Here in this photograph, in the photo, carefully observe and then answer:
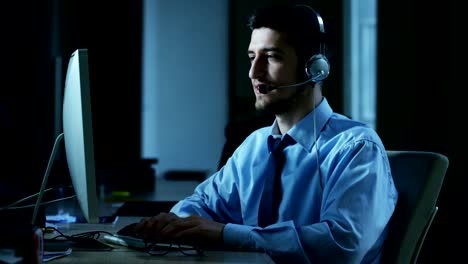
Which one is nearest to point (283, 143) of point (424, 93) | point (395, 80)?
point (424, 93)

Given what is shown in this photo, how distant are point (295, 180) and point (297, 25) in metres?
0.42

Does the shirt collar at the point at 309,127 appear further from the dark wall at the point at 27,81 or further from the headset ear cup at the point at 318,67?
the dark wall at the point at 27,81

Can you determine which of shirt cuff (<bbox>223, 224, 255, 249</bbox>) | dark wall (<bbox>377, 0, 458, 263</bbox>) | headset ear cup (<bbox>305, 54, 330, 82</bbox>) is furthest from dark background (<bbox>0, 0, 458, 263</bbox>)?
shirt cuff (<bbox>223, 224, 255, 249</bbox>)

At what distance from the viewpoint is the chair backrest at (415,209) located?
1.45m

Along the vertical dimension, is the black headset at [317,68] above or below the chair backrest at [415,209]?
above

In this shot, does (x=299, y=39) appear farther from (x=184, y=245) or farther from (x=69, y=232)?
(x=69, y=232)

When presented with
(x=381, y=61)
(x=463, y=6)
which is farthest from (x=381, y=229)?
(x=381, y=61)

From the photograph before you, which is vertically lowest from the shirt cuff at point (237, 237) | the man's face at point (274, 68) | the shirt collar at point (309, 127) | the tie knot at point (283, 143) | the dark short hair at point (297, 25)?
the shirt cuff at point (237, 237)

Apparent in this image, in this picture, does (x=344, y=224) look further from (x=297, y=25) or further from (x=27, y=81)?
(x=27, y=81)

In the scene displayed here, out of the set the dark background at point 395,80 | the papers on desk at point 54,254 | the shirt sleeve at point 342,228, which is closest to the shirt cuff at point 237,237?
the shirt sleeve at point 342,228

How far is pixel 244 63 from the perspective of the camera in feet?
17.3

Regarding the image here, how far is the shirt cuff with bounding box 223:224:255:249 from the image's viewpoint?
1.39 meters

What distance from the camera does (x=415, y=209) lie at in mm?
1444

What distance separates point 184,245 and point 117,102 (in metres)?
2.67
